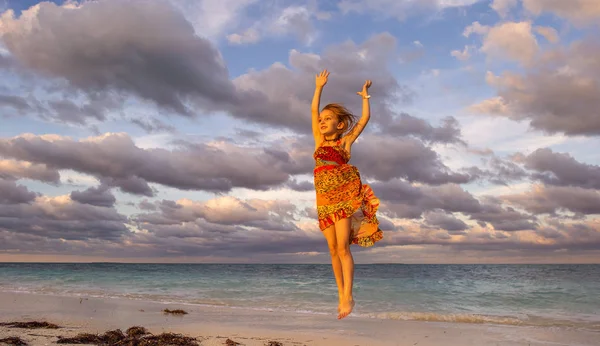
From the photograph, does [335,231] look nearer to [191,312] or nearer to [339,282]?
[339,282]

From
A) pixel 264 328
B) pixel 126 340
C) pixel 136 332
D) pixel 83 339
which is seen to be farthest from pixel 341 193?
pixel 264 328

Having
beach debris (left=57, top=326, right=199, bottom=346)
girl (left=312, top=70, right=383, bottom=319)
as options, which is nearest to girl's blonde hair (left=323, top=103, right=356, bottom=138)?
girl (left=312, top=70, right=383, bottom=319)

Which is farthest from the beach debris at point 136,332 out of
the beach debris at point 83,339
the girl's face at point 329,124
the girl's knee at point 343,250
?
the girl's face at point 329,124

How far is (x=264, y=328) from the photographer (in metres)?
12.9

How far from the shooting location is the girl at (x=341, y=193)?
4863 millimetres

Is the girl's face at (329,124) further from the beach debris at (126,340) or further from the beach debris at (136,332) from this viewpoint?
the beach debris at (136,332)

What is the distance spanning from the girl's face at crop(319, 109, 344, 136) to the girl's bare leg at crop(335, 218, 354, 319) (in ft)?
2.86

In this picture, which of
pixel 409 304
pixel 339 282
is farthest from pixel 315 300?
pixel 339 282

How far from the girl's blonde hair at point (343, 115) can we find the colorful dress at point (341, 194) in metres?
0.19

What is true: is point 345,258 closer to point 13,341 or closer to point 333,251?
point 333,251

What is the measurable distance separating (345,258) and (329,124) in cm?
131

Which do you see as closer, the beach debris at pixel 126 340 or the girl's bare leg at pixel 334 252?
the girl's bare leg at pixel 334 252

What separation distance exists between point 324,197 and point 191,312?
12352 millimetres

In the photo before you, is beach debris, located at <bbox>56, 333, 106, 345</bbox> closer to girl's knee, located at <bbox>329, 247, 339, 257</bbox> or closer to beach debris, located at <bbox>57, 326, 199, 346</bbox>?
beach debris, located at <bbox>57, 326, 199, 346</bbox>
